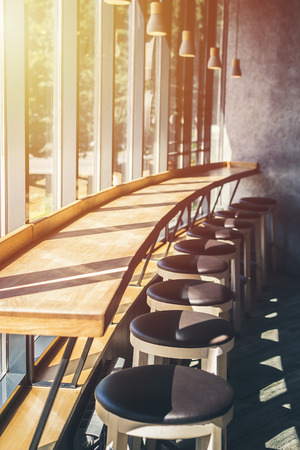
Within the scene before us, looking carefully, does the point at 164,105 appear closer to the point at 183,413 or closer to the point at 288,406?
the point at 288,406

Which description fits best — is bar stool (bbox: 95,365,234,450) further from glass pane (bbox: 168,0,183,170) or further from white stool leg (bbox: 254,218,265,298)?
glass pane (bbox: 168,0,183,170)

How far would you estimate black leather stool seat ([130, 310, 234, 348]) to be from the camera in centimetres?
217

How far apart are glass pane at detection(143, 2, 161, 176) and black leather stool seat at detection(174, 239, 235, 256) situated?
1.68 metres

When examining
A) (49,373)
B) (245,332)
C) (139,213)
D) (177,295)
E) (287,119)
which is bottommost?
(245,332)

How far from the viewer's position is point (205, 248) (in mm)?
3758

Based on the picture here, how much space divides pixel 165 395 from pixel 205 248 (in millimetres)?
2155

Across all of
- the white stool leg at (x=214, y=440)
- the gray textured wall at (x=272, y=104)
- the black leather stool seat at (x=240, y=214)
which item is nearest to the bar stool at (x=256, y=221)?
the black leather stool seat at (x=240, y=214)

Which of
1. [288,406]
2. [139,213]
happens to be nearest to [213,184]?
[139,213]

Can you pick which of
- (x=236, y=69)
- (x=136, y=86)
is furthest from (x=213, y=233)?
(x=236, y=69)

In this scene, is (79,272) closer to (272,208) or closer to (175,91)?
(175,91)

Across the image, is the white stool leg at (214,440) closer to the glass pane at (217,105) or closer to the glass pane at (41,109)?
the glass pane at (41,109)

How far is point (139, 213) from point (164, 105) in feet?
7.39

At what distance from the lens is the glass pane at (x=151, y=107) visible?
5262mm

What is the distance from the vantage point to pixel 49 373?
2.95 m
